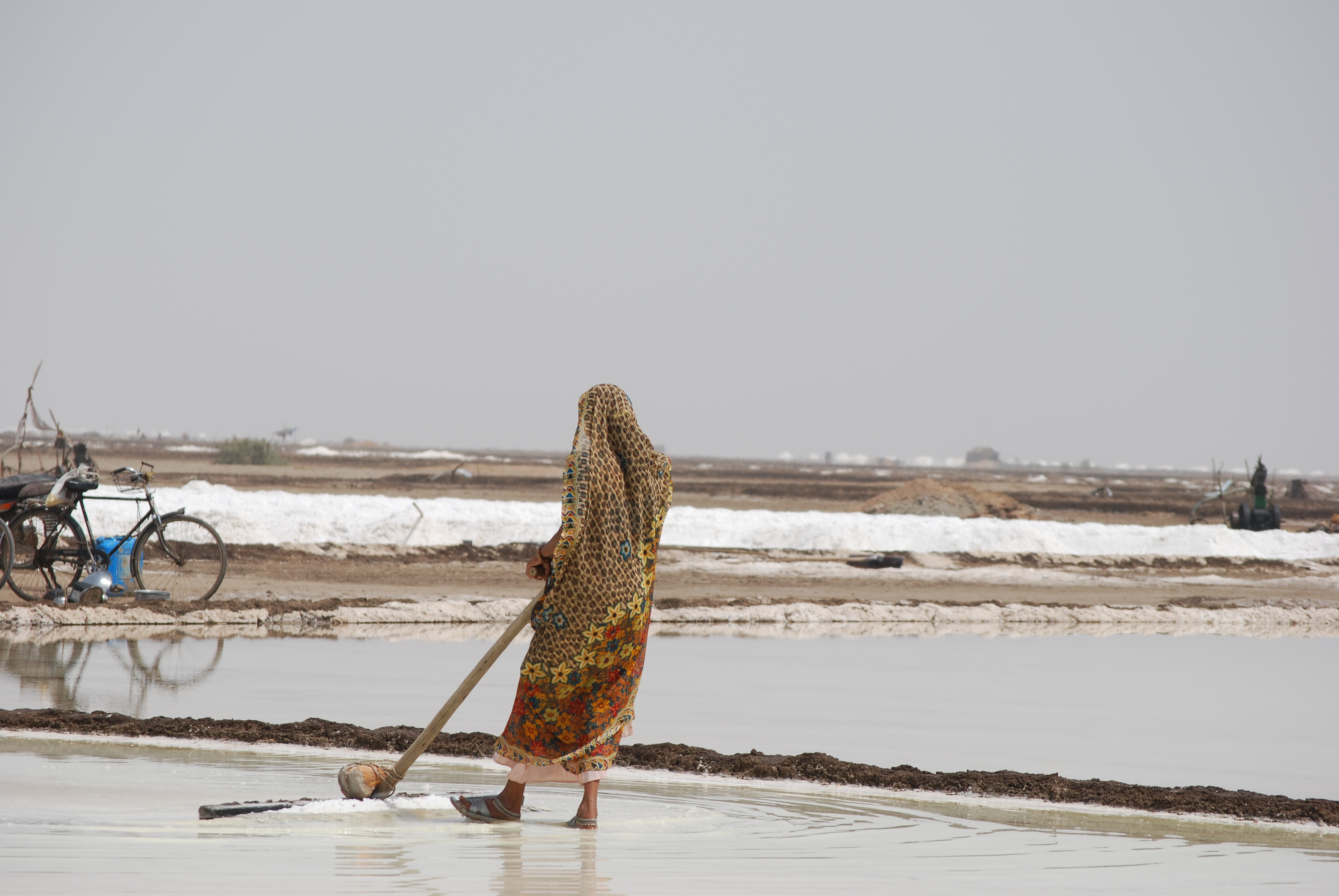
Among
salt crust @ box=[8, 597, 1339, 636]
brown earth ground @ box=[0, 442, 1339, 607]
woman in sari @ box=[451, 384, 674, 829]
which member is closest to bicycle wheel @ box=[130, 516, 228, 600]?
brown earth ground @ box=[0, 442, 1339, 607]

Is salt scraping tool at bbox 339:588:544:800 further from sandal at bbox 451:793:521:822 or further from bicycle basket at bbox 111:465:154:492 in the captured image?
bicycle basket at bbox 111:465:154:492

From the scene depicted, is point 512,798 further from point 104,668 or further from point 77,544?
point 77,544

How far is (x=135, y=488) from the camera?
37.8 ft

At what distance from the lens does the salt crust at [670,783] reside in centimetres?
501

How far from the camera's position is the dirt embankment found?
17.5ft

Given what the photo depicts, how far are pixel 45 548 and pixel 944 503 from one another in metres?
22.3

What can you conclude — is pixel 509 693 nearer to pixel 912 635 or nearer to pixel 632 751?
pixel 632 751

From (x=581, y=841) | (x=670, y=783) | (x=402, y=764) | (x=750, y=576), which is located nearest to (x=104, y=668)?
(x=402, y=764)

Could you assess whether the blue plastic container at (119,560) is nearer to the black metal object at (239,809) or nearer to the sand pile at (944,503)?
the black metal object at (239,809)

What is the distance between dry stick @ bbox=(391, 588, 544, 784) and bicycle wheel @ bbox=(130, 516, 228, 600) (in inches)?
250

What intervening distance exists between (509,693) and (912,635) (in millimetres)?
4915

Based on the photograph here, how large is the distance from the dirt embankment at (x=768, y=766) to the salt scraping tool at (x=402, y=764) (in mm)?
1027

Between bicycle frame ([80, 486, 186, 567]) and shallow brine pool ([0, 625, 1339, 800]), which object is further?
bicycle frame ([80, 486, 186, 567])

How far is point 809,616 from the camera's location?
12891mm
